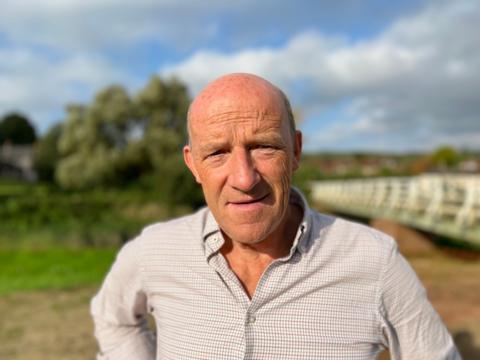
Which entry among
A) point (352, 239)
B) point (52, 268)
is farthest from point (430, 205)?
point (352, 239)

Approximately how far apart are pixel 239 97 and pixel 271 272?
1.69 ft

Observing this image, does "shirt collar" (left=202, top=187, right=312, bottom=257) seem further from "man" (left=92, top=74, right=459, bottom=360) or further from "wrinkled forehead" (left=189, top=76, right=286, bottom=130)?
"wrinkled forehead" (left=189, top=76, right=286, bottom=130)

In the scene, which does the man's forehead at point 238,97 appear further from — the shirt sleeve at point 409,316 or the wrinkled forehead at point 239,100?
the shirt sleeve at point 409,316

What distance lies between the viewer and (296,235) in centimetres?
147

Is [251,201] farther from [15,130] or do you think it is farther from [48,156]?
[15,130]

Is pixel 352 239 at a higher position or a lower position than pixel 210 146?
lower

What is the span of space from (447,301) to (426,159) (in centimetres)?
4365

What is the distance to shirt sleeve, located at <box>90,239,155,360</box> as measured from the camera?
1.65 meters

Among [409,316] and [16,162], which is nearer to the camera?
[409,316]

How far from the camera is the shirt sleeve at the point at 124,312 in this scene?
5.41 ft

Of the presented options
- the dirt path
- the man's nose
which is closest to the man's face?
the man's nose

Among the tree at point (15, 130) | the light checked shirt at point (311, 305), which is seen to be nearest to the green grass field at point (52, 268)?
the light checked shirt at point (311, 305)

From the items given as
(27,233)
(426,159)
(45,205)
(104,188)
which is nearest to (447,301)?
(27,233)

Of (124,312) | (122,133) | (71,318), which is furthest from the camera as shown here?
(122,133)
